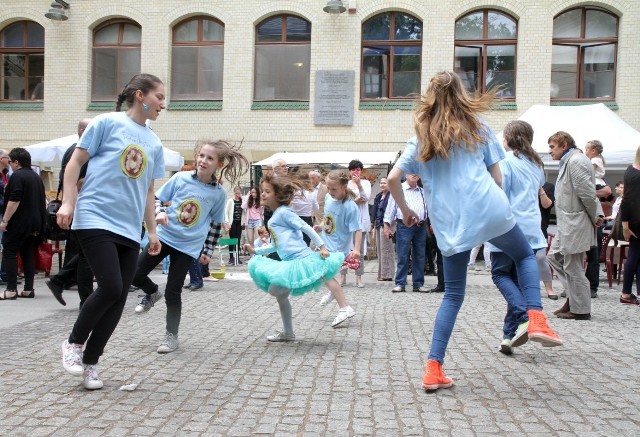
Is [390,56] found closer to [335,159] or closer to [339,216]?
[335,159]

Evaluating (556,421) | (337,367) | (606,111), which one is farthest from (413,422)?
(606,111)

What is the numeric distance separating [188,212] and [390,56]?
15997 mm

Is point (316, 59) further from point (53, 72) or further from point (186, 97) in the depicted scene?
point (53, 72)

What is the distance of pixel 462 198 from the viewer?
14.6 ft

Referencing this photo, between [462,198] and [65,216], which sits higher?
[462,198]

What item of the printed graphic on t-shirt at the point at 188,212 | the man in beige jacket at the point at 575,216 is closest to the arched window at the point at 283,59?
the man in beige jacket at the point at 575,216

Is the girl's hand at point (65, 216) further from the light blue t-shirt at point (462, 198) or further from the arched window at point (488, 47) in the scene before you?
the arched window at point (488, 47)

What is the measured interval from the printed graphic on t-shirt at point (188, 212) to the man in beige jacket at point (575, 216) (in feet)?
12.8

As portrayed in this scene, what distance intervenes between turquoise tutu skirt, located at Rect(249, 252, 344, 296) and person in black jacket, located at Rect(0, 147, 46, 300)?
4120mm

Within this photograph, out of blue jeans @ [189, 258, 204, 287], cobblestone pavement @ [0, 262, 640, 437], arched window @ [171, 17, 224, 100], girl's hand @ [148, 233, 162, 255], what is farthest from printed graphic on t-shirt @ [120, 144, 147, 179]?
arched window @ [171, 17, 224, 100]

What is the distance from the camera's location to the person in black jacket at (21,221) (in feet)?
29.9

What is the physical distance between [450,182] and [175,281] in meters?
2.46

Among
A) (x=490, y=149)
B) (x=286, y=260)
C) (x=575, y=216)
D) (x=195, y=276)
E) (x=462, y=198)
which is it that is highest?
(x=490, y=149)

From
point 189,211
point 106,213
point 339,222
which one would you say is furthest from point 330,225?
point 106,213
